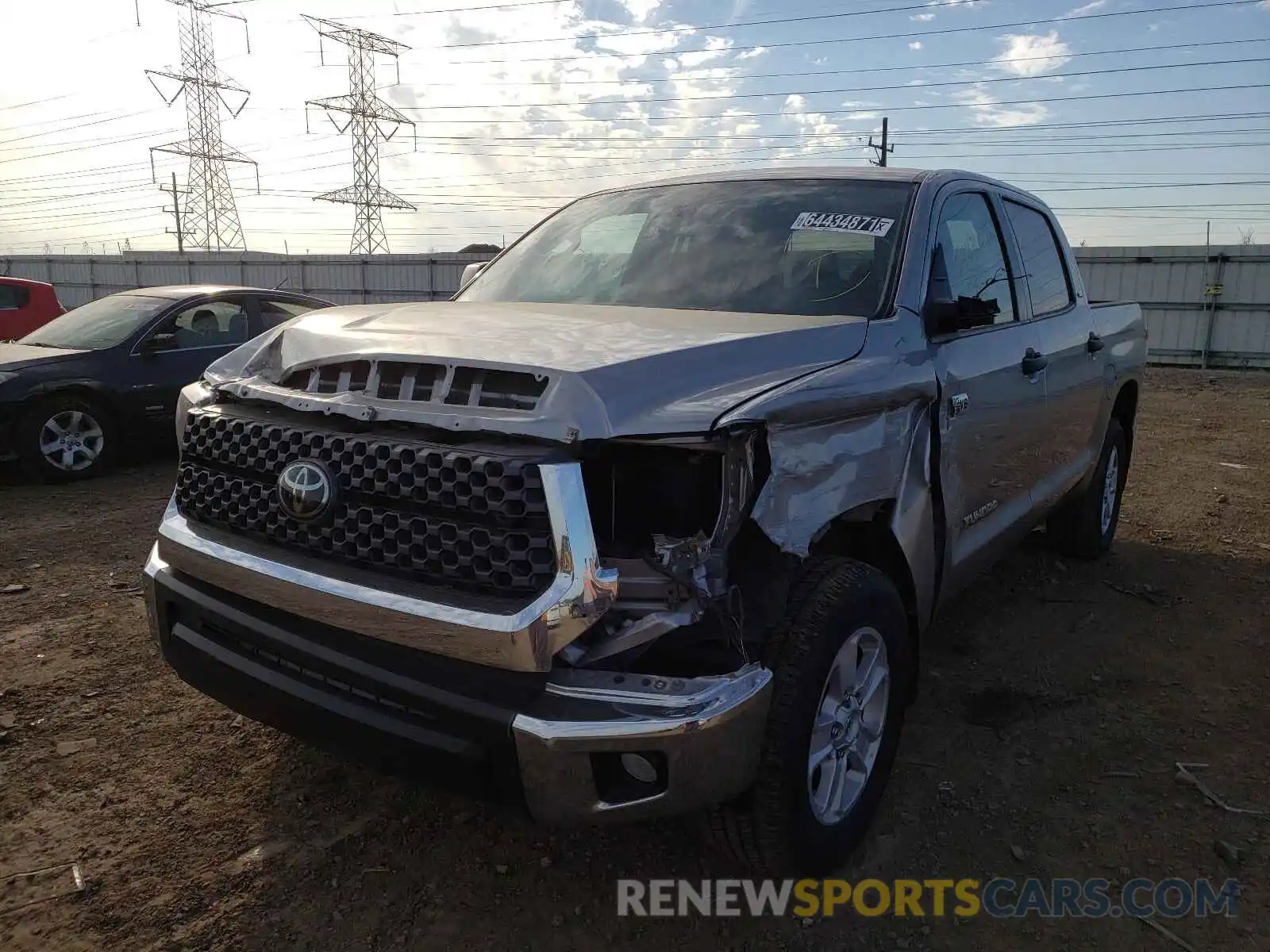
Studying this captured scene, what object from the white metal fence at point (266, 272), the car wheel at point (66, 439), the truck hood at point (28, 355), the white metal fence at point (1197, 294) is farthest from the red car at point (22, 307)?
the white metal fence at point (1197, 294)

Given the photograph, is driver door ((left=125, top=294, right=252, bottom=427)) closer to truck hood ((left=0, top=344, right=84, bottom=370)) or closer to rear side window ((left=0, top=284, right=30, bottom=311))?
truck hood ((left=0, top=344, right=84, bottom=370))

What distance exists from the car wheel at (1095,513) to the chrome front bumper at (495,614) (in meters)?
3.85

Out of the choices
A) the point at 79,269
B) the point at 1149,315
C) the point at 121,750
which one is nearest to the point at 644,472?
the point at 121,750

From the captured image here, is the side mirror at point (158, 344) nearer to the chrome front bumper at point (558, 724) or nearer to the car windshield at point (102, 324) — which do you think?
the car windshield at point (102, 324)

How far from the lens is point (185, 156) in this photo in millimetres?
43781

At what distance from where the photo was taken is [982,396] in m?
3.19

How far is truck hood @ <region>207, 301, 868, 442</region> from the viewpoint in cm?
204

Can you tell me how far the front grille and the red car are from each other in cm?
1101

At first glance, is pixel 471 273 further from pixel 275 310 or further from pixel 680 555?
pixel 275 310

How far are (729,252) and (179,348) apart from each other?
243 inches

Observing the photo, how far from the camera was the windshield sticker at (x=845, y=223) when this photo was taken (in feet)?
10.3

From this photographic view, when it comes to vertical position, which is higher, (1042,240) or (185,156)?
(185,156)

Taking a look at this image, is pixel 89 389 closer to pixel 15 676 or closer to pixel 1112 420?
pixel 15 676

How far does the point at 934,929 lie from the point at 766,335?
63.2 inches
